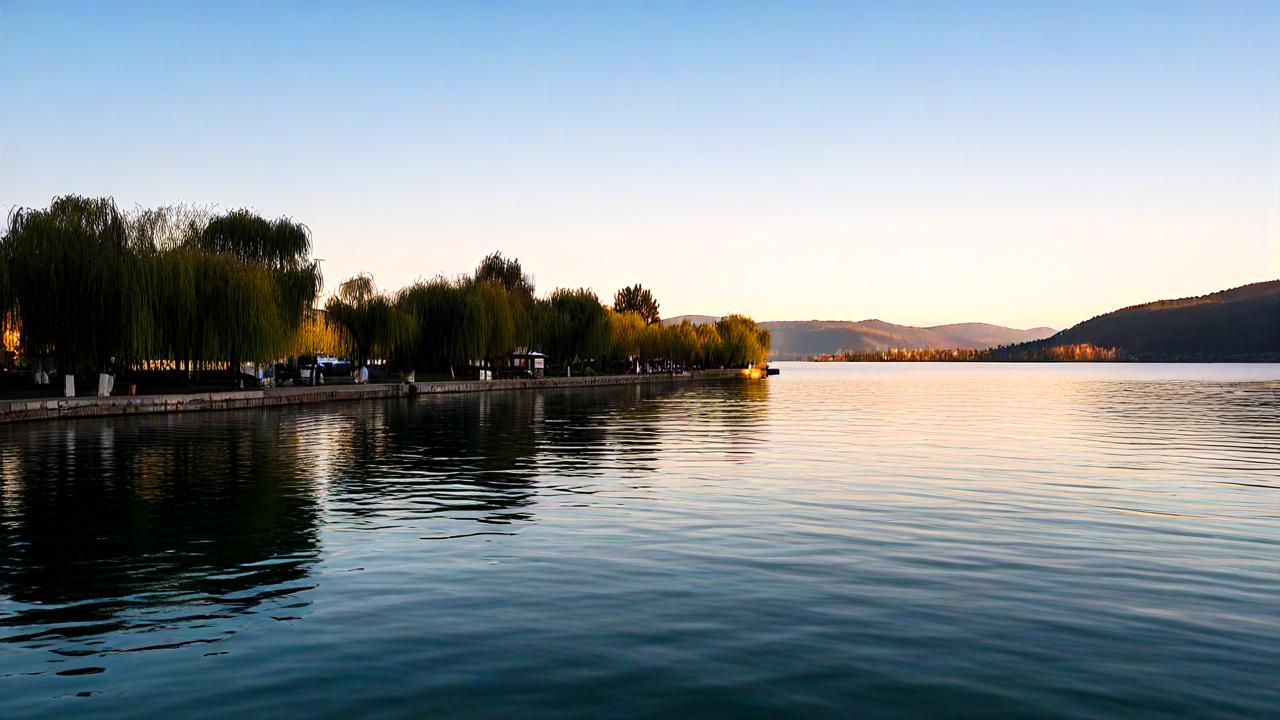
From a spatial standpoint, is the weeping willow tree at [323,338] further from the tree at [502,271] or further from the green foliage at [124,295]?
the tree at [502,271]

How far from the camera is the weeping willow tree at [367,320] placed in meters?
73.0

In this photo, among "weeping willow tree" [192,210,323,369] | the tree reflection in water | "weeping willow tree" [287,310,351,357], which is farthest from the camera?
"weeping willow tree" [287,310,351,357]

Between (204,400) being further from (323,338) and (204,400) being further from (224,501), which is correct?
(224,501)

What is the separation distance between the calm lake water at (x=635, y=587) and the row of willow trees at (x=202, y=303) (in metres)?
18.9

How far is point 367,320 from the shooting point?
73.4 meters

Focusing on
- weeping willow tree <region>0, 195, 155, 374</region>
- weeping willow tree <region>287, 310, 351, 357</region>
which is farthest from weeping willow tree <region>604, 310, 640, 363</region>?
weeping willow tree <region>0, 195, 155, 374</region>

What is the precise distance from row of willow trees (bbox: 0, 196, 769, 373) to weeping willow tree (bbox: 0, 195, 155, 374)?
0.13 feet

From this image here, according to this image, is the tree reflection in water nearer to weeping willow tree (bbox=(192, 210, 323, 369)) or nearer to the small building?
weeping willow tree (bbox=(192, 210, 323, 369))

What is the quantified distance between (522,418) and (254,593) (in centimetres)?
3380

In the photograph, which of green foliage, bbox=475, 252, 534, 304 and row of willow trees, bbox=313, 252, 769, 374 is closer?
row of willow trees, bbox=313, 252, 769, 374

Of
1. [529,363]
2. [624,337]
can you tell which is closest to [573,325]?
[529,363]

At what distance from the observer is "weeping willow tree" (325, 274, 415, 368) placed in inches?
2874

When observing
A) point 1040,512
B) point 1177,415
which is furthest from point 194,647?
point 1177,415

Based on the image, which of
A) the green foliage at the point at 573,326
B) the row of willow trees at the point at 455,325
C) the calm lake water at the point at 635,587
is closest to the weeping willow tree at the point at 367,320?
the row of willow trees at the point at 455,325
